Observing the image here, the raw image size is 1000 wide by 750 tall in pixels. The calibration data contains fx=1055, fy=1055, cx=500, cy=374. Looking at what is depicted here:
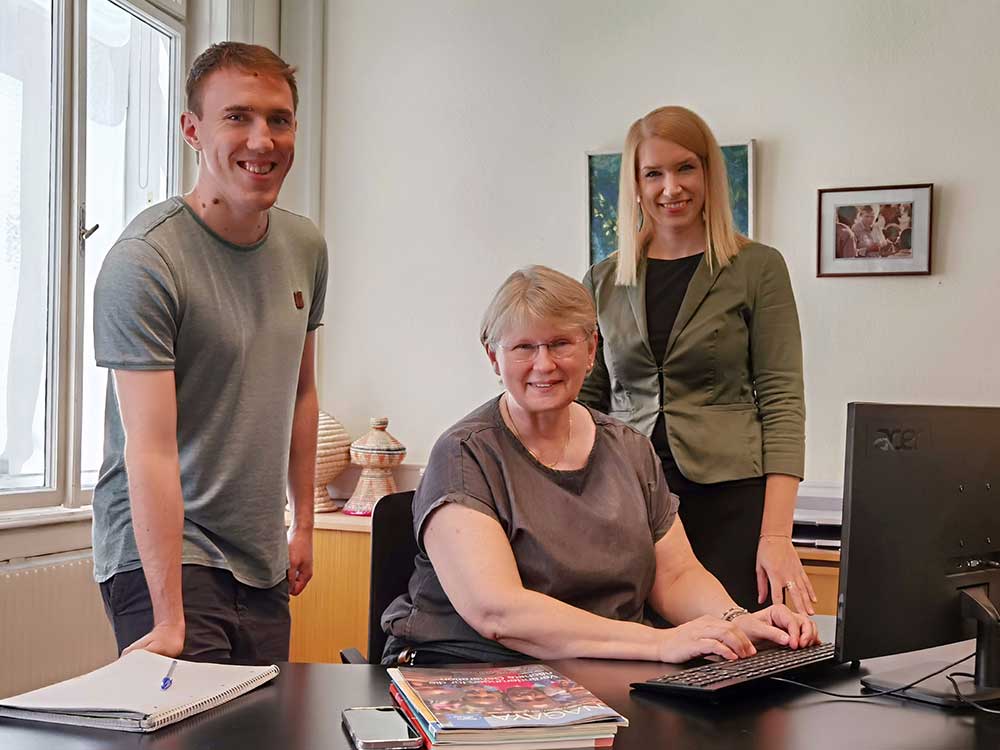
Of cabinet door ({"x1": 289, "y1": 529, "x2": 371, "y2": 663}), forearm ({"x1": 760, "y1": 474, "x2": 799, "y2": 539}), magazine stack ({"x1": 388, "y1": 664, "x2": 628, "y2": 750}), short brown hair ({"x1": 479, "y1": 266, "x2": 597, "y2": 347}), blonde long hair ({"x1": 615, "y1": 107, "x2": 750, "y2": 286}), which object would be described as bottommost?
cabinet door ({"x1": 289, "y1": 529, "x2": 371, "y2": 663})

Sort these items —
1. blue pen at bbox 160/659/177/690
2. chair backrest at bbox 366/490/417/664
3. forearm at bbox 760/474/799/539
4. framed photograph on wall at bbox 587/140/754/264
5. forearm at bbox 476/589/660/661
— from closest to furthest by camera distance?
blue pen at bbox 160/659/177/690 → forearm at bbox 476/589/660/661 → chair backrest at bbox 366/490/417/664 → forearm at bbox 760/474/799/539 → framed photograph on wall at bbox 587/140/754/264

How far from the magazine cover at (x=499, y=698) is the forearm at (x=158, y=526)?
368 millimetres

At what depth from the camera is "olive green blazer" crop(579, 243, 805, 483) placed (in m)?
2.06

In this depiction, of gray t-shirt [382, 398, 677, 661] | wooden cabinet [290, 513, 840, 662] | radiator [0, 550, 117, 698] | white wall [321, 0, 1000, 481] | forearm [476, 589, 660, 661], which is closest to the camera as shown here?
forearm [476, 589, 660, 661]

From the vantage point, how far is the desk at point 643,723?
105cm

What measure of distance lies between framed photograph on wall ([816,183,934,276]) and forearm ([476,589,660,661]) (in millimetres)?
1981

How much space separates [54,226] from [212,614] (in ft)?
5.37

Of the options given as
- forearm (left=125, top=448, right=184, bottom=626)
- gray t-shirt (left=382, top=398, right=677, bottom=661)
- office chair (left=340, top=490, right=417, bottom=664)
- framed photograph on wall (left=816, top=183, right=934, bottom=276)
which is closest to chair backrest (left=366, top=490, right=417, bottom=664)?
office chair (left=340, top=490, right=417, bottom=664)

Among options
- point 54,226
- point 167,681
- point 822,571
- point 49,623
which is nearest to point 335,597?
point 49,623

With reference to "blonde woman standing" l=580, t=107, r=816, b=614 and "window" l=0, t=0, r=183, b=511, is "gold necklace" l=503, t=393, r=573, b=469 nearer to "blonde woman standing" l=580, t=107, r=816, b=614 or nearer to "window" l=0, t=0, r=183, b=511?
"blonde woman standing" l=580, t=107, r=816, b=614

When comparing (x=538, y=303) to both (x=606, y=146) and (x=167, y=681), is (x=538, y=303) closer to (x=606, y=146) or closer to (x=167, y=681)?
(x=167, y=681)

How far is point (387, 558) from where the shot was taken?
1.87 metres

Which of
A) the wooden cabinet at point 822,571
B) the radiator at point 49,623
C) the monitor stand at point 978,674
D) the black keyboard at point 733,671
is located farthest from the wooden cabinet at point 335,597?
the monitor stand at point 978,674

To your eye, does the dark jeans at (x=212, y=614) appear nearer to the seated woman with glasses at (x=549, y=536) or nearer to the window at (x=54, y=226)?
the seated woman with glasses at (x=549, y=536)
